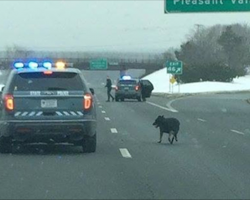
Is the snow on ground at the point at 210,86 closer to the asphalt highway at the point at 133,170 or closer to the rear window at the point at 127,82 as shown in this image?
the rear window at the point at 127,82

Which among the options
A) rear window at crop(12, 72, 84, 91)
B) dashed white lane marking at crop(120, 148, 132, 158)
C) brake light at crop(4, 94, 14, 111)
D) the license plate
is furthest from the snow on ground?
brake light at crop(4, 94, 14, 111)

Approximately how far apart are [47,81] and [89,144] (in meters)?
1.60

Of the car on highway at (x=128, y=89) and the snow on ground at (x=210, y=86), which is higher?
the car on highway at (x=128, y=89)

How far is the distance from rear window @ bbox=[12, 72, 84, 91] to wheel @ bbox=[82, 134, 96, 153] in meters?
1.10

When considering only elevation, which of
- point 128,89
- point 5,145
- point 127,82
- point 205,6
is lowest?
point 128,89

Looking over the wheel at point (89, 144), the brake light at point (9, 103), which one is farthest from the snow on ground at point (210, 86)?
the brake light at point (9, 103)

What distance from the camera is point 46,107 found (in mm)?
15070

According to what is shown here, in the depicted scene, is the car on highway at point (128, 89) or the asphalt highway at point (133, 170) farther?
the car on highway at point (128, 89)

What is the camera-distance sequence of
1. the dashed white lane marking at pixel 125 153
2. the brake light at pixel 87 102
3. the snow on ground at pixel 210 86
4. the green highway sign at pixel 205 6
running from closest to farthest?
the brake light at pixel 87 102 < the dashed white lane marking at pixel 125 153 < the green highway sign at pixel 205 6 < the snow on ground at pixel 210 86

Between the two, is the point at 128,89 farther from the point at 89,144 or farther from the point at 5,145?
the point at 5,145

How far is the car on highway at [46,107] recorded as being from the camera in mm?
14945

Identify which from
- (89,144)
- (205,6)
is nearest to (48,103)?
(89,144)

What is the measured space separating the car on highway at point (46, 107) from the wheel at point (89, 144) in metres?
0.20

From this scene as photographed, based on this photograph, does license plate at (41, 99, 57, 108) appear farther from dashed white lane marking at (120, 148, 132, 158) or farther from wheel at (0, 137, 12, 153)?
dashed white lane marking at (120, 148, 132, 158)
